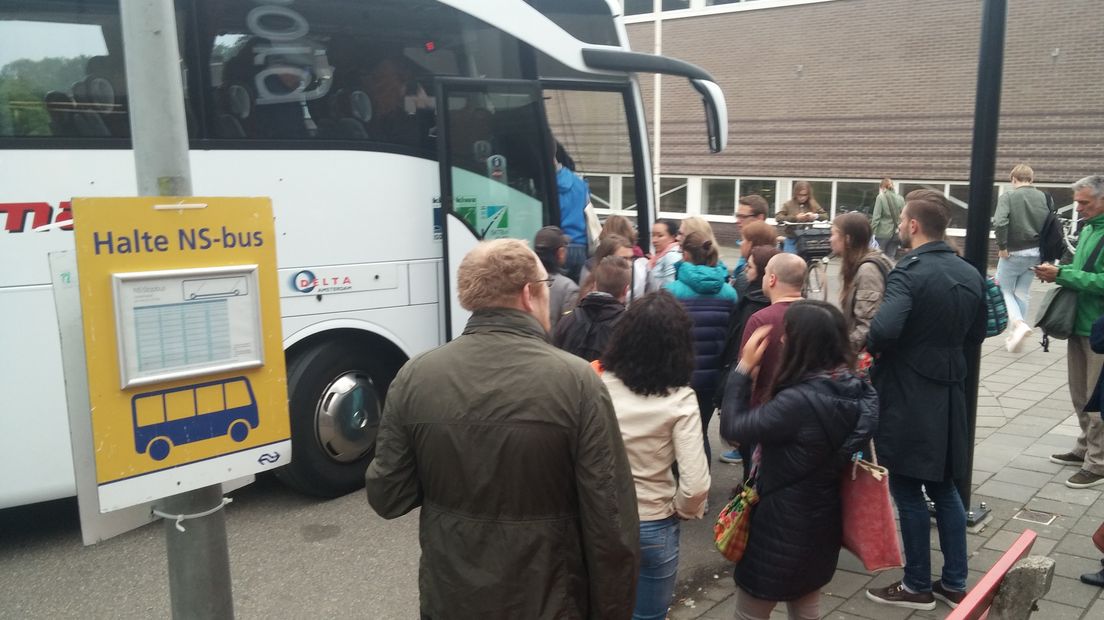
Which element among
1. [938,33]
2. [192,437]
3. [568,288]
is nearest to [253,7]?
[568,288]

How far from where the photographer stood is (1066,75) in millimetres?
18797

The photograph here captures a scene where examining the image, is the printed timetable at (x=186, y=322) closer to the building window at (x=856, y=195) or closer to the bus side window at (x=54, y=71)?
the bus side window at (x=54, y=71)

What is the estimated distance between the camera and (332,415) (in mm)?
5547

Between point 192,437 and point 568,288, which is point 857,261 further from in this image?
point 192,437

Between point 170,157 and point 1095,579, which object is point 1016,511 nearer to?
point 1095,579

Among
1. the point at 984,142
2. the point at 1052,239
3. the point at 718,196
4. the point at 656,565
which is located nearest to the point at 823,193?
the point at 718,196

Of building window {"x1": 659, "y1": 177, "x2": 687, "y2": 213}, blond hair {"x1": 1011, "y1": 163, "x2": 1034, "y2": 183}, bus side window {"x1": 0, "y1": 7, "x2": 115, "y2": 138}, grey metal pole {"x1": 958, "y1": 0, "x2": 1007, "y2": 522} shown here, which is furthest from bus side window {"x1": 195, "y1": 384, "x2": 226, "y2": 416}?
building window {"x1": 659, "y1": 177, "x2": 687, "y2": 213}

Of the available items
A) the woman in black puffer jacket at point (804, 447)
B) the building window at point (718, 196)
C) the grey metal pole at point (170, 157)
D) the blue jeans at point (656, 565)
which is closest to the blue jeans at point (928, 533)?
the woman in black puffer jacket at point (804, 447)

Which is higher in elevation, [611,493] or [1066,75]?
[1066,75]

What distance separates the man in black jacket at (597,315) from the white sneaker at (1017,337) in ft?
23.9

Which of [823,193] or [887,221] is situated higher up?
[823,193]

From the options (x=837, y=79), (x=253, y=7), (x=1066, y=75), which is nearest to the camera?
(x=253, y=7)

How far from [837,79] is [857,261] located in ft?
61.8

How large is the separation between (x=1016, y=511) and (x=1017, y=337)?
17.8 feet
